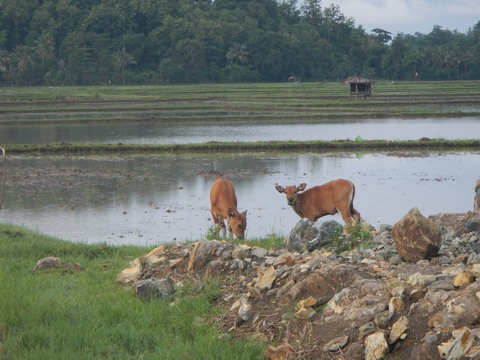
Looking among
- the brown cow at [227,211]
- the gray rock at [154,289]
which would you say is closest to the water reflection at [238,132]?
the brown cow at [227,211]

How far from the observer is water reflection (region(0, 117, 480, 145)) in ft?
92.1

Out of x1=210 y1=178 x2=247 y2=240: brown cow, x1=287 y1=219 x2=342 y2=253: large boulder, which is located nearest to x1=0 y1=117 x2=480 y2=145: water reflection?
x1=210 y1=178 x2=247 y2=240: brown cow

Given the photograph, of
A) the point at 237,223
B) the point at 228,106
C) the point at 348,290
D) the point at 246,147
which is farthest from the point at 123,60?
the point at 348,290

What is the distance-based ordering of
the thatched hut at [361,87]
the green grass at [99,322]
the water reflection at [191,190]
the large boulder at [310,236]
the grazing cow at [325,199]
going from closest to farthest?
the green grass at [99,322]
the large boulder at [310,236]
the grazing cow at [325,199]
the water reflection at [191,190]
the thatched hut at [361,87]

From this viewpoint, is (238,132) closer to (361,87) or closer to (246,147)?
(246,147)

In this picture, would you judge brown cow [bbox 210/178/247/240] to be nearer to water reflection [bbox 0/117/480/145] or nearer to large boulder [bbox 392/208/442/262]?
large boulder [bbox 392/208/442/262]

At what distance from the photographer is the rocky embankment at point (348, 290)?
5.09 meters

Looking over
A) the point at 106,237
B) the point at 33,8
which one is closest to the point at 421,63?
the point at 33,8

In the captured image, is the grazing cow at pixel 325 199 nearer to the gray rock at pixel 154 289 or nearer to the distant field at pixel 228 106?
the gray rock at pixel 154 289

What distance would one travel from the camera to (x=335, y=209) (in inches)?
448

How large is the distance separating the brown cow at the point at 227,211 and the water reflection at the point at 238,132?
14984mm

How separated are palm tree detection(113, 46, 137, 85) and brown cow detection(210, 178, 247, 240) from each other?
6487 cm

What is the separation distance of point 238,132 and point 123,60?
4587 cm

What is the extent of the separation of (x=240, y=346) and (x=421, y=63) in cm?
8435
